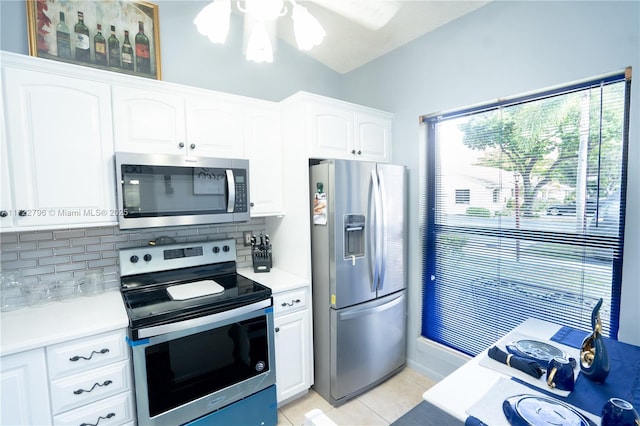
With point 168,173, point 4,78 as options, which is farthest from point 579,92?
point 4,78

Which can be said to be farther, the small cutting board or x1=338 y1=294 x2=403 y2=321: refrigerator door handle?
x1=338 y1=294 x2=403 y2=321: refrigerator door handle

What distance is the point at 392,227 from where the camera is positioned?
97.0 inches

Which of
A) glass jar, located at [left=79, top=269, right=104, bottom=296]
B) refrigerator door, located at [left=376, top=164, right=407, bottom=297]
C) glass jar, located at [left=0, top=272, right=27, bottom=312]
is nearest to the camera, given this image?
glass jar, located at [left=0, top=272, right=27, bottom=312]

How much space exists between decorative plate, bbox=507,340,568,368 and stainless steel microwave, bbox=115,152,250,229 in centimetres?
174

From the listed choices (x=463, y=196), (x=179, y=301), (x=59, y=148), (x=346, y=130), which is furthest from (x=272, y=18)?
(x=463, y=196)

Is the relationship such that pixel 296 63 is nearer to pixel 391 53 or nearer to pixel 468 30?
pixel 391 53

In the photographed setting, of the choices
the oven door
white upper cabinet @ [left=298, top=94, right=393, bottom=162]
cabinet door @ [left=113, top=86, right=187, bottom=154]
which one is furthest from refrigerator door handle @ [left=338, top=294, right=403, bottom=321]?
cabinet door @ [left=113, top=86, right=187, bottom=154]

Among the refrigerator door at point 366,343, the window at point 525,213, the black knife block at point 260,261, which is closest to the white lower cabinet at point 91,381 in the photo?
the black knife block at point 260,261

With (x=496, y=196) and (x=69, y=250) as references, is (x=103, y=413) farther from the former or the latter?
(x=496, y=196)

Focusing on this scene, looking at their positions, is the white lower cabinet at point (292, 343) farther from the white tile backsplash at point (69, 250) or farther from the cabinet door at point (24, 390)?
the cabinet door at point (24, 390)

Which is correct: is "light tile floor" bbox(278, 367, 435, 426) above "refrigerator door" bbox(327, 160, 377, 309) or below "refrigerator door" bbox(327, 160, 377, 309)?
below

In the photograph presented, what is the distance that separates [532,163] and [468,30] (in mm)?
1090

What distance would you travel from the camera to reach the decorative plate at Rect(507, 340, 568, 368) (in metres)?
1.29

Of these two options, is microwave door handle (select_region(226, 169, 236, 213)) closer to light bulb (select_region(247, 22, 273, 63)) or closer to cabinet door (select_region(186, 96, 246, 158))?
cabinet door (select_region(186, 96, 246, 158))
